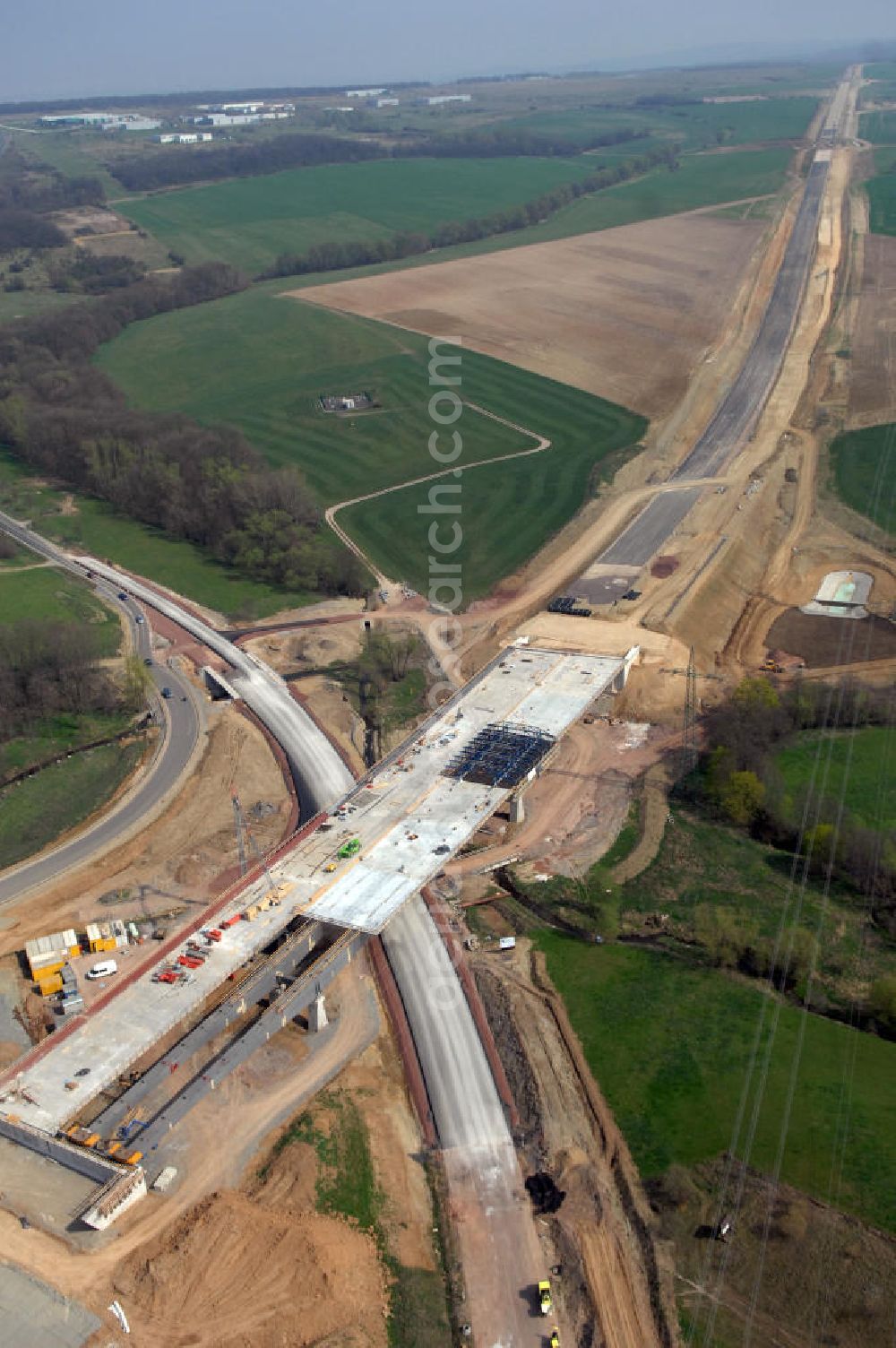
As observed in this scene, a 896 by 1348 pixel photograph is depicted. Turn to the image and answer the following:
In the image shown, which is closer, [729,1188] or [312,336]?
[729,1188]

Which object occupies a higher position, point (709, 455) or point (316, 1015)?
point (709, 455)

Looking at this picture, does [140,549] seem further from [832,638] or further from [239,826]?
[832,638]

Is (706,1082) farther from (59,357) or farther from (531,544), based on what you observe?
(59,357)

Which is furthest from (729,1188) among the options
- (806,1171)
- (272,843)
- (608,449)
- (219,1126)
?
(608,449)

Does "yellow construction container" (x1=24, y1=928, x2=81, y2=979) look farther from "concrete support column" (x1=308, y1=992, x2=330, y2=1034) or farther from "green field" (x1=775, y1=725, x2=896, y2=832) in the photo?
"green field" (x1=775, y1=725, x2=896, y2=832)

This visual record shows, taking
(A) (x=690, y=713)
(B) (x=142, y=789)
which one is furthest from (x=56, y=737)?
(A) (x=690, y=713)

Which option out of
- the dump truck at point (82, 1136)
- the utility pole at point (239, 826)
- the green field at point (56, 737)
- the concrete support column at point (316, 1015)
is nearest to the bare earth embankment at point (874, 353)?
the utility pole at point (239, 826)
